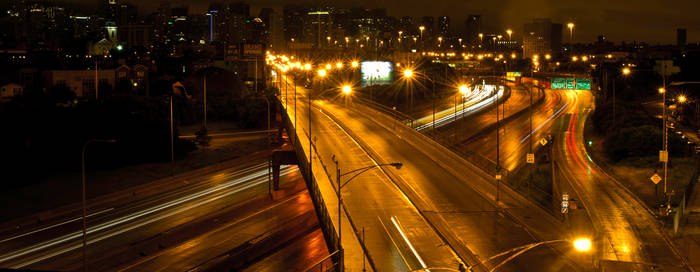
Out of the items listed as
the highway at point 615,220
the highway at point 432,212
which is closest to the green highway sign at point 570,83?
the highway at point 615,220

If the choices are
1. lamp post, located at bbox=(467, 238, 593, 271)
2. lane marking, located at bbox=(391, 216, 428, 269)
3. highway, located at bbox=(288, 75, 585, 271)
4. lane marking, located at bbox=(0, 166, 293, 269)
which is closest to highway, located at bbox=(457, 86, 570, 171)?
highway, located at bbox=(288, 75, 585, 271)

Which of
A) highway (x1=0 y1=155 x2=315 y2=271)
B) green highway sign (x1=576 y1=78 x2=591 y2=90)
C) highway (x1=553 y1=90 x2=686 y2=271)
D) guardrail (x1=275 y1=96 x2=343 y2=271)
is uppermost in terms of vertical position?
green highway sign (x1=576 y1=78 x2=591 y2=90)

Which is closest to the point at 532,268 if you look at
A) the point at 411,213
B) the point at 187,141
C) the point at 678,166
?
the point at 411,213

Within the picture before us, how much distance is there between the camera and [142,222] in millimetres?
38719

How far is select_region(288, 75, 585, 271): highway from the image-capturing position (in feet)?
A: 71.9

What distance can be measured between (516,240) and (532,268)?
3.59 meters

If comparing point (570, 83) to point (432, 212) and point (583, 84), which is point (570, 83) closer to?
point (583, 84)

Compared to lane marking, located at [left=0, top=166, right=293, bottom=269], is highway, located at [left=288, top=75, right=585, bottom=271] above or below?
above

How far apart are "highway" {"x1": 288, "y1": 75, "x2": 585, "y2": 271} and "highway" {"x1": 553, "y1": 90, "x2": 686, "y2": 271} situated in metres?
1.97

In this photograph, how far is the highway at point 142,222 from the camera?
3219cm

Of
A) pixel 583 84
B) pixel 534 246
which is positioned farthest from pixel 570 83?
pixel 534 246

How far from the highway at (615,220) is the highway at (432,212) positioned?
197 cm

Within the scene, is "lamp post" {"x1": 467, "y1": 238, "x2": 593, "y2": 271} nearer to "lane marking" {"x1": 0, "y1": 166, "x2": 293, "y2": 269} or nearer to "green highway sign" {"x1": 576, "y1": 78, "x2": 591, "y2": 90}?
"lane marking" {"x1": 0, "y1": 166, "x2": 293, "y2": 269}

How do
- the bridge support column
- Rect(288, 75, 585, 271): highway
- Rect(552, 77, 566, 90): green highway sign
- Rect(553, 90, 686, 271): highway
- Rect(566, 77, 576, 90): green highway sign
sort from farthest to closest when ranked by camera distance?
Rect(552, 77, 566, 90): green highway sign < Rect(566, 77, 576, 90): green highway sign < the bridge support column < Rect(553, 90, 686, 271): highway < Rect(288, 75, 585, 271): highway
